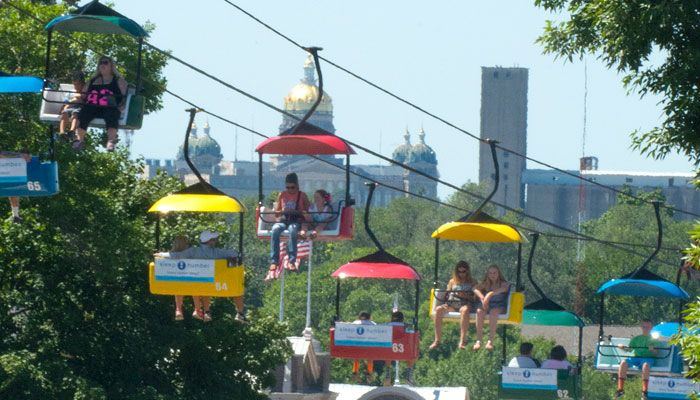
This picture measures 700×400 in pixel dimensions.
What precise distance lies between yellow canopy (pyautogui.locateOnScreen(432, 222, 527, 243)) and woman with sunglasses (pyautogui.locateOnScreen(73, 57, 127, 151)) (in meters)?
5.23

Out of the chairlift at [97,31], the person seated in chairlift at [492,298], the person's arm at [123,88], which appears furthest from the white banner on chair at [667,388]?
the person's arm at [123,88]

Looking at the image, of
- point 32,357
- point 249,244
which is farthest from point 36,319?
point 249,244

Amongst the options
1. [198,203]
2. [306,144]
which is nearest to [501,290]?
[306,144]

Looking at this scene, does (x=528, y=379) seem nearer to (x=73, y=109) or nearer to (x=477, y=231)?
(x=477, y=231)

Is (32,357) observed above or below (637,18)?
below

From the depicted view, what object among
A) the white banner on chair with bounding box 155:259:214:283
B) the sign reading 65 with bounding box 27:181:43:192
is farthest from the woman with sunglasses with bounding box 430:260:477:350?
the sign reading 65 with bounding box 27:181:43:192

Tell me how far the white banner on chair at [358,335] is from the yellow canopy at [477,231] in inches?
107

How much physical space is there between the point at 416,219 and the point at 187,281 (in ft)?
513

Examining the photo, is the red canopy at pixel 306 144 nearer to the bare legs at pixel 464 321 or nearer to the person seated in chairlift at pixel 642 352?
the bare legs at pixel 464 321

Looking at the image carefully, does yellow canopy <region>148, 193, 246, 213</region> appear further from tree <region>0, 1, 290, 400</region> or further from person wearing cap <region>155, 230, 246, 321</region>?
tree <region>0, 1, 290, 400</region>

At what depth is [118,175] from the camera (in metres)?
50.4

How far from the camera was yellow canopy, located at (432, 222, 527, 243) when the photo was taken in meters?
37.0

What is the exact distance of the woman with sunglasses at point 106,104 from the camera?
3475cm

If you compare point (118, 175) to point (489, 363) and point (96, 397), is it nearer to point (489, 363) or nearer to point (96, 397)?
point (96, 397)
